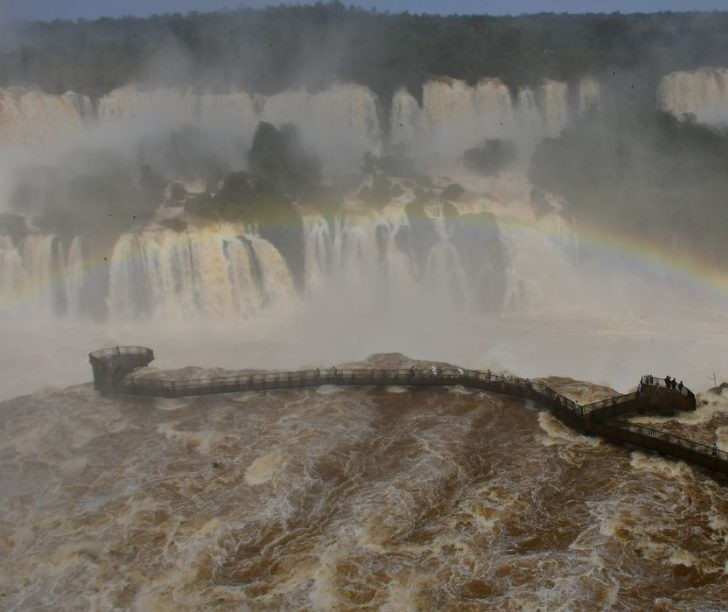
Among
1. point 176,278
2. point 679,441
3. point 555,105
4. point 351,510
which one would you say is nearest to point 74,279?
point 176,278

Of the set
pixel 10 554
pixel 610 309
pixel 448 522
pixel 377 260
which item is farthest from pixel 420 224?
pixel 10 554

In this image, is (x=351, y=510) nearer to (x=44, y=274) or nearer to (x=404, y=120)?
(x=44, y=274)

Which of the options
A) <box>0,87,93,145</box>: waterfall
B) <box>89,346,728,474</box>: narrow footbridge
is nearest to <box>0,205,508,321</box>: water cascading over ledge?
<box>89,346,728,474</box>: narrow footbridge

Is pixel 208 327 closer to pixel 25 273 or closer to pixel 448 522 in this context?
pixel 25 273

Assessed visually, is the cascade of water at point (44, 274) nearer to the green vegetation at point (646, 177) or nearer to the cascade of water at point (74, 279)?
the cascade of water at point (74, 279)

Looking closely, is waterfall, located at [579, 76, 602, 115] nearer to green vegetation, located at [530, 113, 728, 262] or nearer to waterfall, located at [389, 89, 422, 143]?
green vegetation, located at [530, 113, 728, 262]

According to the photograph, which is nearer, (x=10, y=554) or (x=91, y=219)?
(x=10, y=554)
